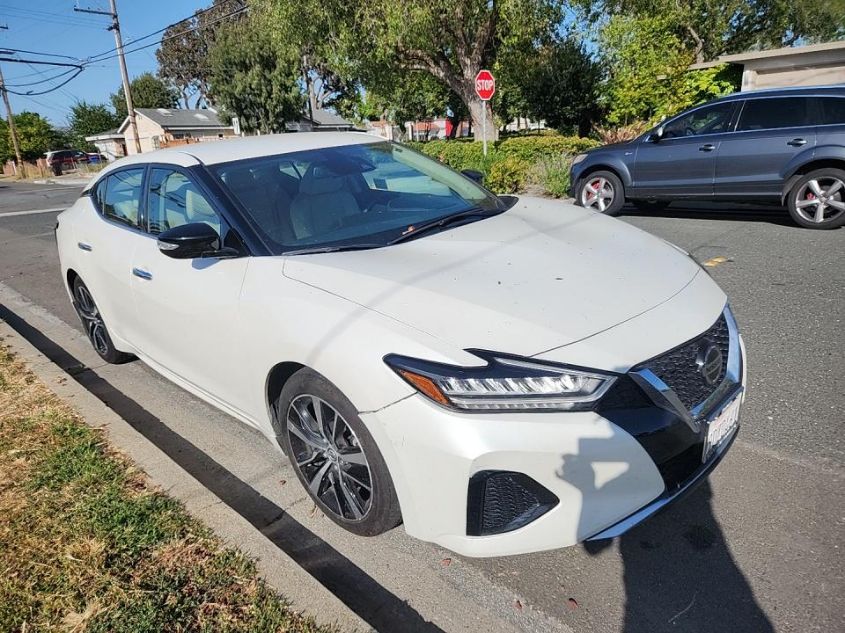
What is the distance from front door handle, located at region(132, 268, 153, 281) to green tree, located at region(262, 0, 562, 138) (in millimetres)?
14372

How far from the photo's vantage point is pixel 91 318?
4.55m

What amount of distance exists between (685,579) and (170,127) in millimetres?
57235

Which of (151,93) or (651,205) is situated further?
(151,93)

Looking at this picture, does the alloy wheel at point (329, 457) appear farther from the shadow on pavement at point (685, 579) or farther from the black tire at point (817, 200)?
the black tire at point (817, 200)

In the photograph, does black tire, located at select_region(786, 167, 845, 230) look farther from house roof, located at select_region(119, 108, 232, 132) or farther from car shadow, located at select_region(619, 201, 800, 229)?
house roof, located at select_region(119, 108, 232, 132)

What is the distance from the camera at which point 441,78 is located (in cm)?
1983

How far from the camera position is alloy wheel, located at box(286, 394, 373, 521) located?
2305 millimetres

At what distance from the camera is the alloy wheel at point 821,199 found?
697 centimetres

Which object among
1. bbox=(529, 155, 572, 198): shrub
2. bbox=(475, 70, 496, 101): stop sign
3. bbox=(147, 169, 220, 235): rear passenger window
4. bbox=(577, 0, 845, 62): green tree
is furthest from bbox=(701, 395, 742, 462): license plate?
bbox=(577, 0, 845, 62): green tree

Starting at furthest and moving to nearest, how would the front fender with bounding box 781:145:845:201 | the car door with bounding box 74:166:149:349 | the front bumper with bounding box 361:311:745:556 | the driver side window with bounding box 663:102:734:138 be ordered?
the driver side window with bounding box 663:102:734:138 → the front fender with bounding box 781:145:845:201 → the car door with bounding box 74:166:149:349 → the front bumper with bounding box 361:311:745:556

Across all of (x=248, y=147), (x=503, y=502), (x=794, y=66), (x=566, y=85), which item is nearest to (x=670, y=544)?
(x=503, y=502)

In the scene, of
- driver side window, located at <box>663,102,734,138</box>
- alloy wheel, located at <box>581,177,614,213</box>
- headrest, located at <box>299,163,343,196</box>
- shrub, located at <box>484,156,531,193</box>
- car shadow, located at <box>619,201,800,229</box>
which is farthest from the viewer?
shrub, located at <box>484,156,531,193</box>

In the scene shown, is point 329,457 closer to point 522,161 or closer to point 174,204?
point 174,204

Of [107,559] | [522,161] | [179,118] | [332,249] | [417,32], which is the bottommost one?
[107,559]
